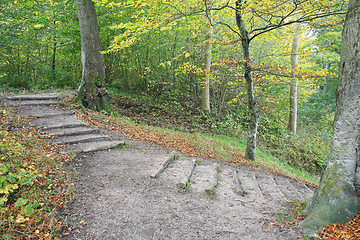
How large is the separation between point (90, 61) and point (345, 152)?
7458mm

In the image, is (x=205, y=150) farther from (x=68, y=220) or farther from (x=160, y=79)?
(x=160, y=79)

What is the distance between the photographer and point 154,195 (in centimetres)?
321

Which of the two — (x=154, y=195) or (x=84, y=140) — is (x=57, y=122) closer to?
(x=84, y=140)

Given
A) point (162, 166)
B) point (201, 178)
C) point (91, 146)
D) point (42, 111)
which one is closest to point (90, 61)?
point (42, 111)

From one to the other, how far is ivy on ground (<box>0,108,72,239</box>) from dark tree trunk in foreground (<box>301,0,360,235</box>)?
3115mm

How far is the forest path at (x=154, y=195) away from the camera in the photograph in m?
2.51

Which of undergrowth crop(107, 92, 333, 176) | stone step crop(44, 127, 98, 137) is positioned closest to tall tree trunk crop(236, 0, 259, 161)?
undergrowth crop(107, 92, 333, 176)

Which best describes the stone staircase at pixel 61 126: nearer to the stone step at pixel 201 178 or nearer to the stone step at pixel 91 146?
the stone step at pixel 91 146

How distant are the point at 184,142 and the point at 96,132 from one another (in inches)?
116

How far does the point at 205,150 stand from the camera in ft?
21.8

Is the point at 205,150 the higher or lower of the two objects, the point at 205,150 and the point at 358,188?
the lower

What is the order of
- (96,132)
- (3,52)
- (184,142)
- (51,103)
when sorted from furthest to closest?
(3,52)
(184,142)
(51,103)
(96,132)

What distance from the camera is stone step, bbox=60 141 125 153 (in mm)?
4305

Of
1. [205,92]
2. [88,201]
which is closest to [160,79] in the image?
[205,92]
